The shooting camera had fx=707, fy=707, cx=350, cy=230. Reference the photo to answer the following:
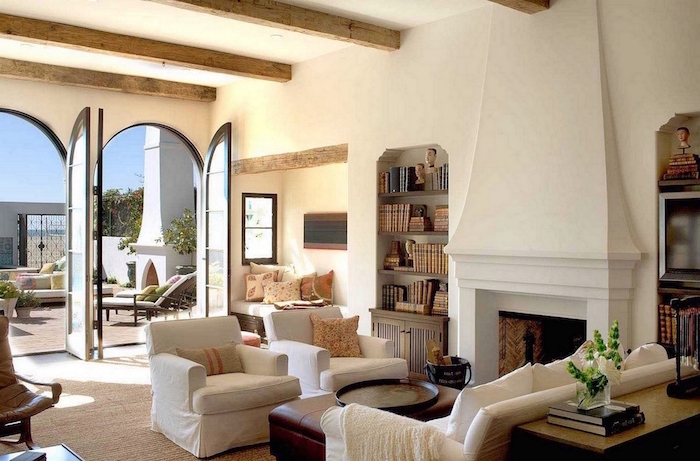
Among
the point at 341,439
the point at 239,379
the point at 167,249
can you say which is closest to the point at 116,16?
the point at 239,379

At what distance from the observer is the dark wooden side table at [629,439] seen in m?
2.64

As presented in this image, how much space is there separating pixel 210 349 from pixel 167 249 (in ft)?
25.2

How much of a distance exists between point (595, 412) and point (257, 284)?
6715 mm

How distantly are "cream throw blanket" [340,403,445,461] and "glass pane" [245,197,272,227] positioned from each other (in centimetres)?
654

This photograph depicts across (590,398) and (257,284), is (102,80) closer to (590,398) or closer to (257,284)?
(257,284)

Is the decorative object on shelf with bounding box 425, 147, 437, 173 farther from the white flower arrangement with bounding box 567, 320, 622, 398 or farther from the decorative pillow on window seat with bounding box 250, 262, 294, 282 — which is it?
the white flower arrangement with bounding box 567, 320, 622, 398

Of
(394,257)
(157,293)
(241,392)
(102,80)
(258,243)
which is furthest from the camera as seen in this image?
(157,293)

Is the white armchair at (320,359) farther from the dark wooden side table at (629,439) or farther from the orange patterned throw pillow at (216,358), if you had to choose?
the dark wooden side table at (629,439)

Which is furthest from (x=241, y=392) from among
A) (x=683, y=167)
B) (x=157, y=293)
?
(x=157, y=293)

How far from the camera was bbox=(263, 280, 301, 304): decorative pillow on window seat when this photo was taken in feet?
28.8

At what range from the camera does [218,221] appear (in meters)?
8.73

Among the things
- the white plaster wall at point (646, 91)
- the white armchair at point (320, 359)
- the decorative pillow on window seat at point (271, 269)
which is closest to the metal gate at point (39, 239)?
the decorative pillow on window seat at point (271, 269)

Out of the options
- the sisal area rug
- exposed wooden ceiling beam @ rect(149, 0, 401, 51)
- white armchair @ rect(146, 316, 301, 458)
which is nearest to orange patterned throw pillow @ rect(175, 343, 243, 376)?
white armchair @ rect(146, 316, 301, 458)

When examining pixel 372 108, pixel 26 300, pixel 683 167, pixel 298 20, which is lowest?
pixel 26 300
